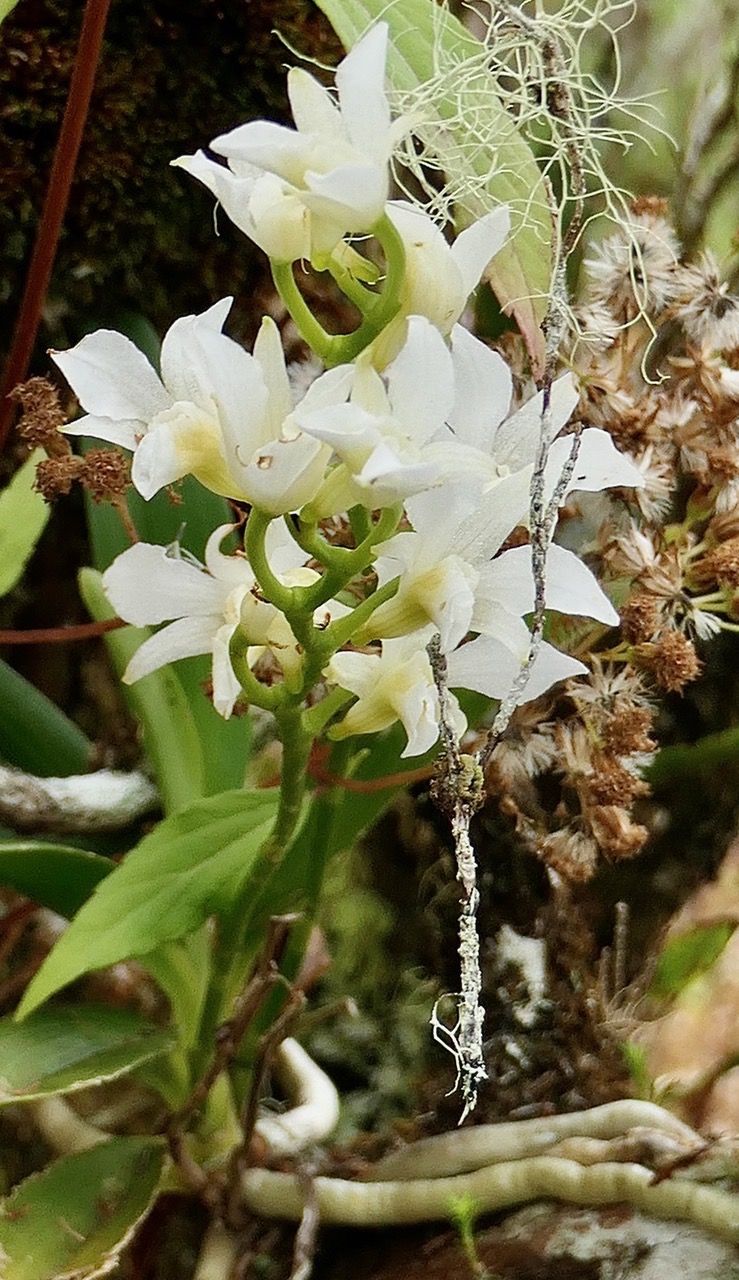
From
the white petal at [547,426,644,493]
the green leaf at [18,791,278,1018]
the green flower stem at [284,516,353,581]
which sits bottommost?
the green leaf at [18,791,278,1018]

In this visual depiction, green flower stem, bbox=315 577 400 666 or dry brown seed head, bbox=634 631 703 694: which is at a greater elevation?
green flower stem, bbox=315 577 400 666

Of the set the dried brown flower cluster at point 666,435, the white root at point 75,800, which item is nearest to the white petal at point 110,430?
the dried brown flower cluster at point 666,435

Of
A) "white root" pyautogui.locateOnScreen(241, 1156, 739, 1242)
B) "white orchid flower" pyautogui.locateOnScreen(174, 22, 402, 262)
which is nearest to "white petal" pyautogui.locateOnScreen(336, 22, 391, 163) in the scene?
"white orchid flower" pyautogui.locateOnScreen(174, 22, 402, 262)

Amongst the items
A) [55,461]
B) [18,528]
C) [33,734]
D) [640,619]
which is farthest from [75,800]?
[640,619]

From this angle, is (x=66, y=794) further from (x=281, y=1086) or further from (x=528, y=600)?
(x=528, y=600)

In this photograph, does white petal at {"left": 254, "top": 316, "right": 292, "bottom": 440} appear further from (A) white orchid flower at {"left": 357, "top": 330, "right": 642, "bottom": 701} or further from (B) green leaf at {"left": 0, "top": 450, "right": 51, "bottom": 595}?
(B) green leaf at {"left": 0, "top": 450, "right": 51, "bottom": 595}

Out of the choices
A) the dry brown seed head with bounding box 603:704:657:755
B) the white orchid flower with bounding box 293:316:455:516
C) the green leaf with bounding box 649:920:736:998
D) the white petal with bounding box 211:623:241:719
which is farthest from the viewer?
the green leaf with bounding box 649:920:736:998

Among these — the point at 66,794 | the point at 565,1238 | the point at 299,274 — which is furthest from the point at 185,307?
the point at 565,1238

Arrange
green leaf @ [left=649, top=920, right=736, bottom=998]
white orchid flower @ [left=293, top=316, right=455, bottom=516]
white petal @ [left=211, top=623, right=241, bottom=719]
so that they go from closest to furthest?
white orchid flower @ [left=293, top=316, right=455, bottom=516], white petal @ [left=211, top=623, right=241, bottom=719], green leaf @ [left=649, top=920, right=736, bottom=998]

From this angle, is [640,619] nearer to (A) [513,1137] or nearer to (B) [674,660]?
(B) [674,660]
